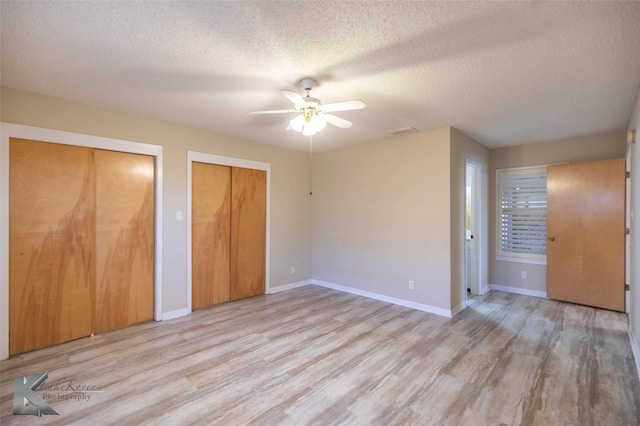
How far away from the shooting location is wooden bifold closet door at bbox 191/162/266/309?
3.92 m

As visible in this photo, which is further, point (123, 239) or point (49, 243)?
point (123, 239)

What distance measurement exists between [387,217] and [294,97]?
8.60ft

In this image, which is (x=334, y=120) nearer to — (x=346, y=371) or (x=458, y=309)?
(x=346, y=371)

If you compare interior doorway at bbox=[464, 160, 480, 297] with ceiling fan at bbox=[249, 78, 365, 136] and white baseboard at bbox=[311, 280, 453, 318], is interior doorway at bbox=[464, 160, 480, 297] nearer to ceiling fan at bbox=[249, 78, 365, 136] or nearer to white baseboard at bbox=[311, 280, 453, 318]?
white baseboard at bbox=[311, 280, 453, 318]

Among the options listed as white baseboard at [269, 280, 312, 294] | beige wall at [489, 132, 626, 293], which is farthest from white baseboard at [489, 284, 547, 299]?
white baseboard at [269, 280, 312, 294]

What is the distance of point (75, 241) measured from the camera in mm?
2967

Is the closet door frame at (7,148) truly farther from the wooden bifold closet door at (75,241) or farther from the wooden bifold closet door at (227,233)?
the wooden bifold closet door at (227,233)

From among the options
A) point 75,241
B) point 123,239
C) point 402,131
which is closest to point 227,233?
point 123,239

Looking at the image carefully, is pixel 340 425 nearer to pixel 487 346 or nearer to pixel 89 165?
pixel 487 346

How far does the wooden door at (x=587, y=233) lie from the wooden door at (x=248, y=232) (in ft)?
14.5

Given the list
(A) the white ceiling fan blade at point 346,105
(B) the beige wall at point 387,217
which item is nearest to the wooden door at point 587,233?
(B) the beige wall at point 387,217

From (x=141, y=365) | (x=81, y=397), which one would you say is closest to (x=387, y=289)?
(x=141, y=365)

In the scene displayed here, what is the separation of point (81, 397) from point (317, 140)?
384 cm

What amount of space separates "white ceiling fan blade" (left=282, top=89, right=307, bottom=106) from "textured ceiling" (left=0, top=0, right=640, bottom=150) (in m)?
0.23
